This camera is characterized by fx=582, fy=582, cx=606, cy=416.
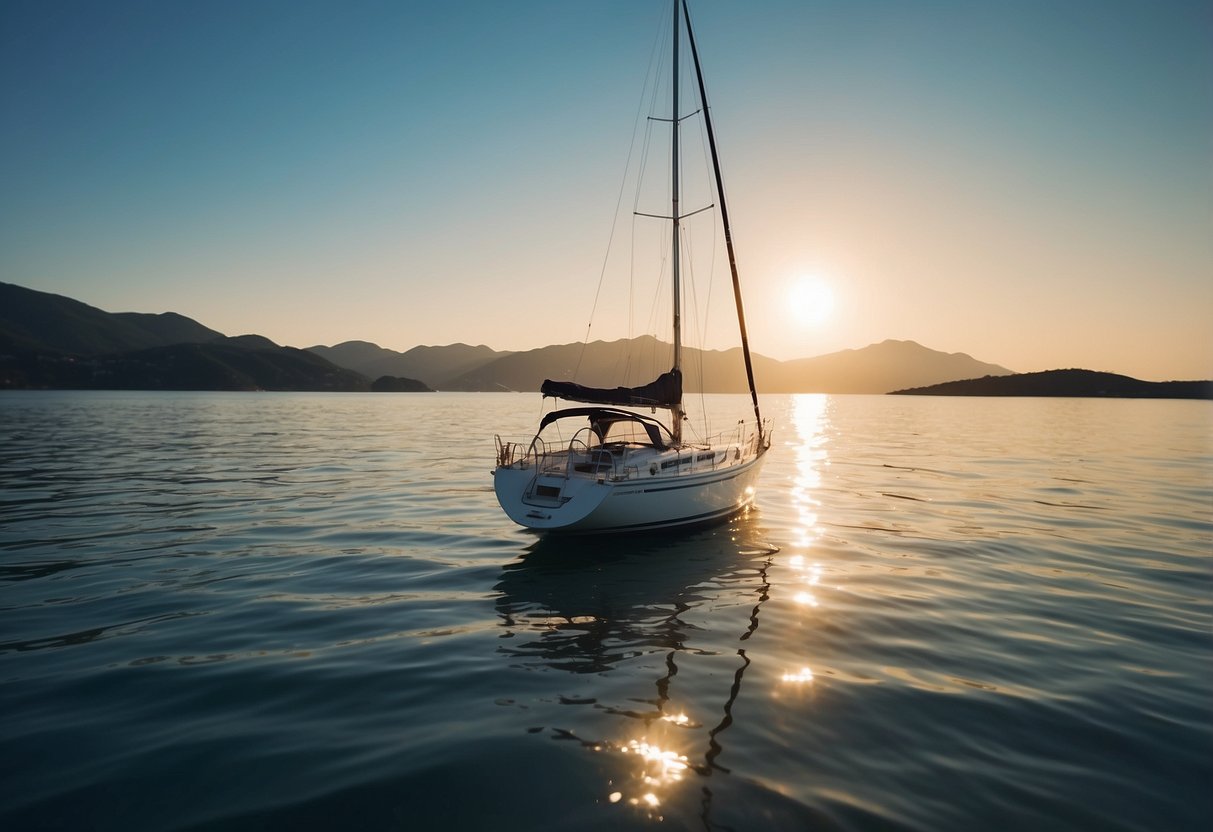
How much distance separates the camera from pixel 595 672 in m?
8.12

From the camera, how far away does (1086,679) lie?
8.09 meters

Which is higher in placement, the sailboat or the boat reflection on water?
the sailboat

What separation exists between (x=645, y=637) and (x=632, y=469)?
6272 millimetres

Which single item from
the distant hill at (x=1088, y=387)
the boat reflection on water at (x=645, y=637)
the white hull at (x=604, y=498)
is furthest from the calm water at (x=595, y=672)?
the distant hill at (x=1088, y=387)

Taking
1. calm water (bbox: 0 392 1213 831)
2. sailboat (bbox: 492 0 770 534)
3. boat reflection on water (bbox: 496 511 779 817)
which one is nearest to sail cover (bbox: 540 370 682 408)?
sailboat (bbox: 492 0 770 534)

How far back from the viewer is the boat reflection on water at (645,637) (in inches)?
244

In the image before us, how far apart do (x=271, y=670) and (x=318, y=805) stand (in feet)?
11.1

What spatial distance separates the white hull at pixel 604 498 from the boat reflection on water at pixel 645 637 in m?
0.74

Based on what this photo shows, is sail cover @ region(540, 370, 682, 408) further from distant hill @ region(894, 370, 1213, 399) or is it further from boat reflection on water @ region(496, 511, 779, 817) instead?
distant hill @ region(894, 370, 1213, 399)

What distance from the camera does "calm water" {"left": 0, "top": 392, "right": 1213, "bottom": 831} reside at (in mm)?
5398

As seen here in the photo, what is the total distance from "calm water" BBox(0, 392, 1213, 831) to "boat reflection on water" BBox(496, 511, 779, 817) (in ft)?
0.19

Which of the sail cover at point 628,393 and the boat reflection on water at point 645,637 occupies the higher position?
the sail cover at point 628,393

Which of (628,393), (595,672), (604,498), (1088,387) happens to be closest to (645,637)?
(595,672)

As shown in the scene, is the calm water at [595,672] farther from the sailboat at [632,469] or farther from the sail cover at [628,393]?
the sail cover at [628,393]
